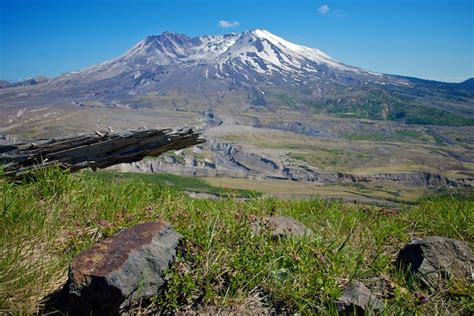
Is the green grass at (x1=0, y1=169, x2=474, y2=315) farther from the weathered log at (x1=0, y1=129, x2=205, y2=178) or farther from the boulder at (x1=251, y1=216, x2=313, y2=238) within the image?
the weathered log at (x1=0, y1=129, x2=205, y2=178)

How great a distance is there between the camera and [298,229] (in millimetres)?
5906

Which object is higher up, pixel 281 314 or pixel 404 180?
pixel 281 314

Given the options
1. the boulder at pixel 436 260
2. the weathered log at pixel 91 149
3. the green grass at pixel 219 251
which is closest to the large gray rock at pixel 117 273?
the green grass at pixel 219 251

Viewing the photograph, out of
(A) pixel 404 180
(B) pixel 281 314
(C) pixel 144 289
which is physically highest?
(C) pixel 144 289

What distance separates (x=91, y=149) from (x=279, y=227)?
5217mm

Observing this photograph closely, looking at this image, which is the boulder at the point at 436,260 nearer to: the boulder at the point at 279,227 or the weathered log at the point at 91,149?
the boulder at the point at 279,227

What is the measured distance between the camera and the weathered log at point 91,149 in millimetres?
8169

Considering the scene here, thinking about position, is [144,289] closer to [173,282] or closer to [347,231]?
[173,282]

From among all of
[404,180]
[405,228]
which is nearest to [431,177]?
[404,180]

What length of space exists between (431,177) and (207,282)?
701ft

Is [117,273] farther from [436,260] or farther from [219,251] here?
[436,260]

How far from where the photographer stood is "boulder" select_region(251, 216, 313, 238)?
552cm

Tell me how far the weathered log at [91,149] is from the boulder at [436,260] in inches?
252

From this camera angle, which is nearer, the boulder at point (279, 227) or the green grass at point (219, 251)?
the green grass at point (219, 251)
